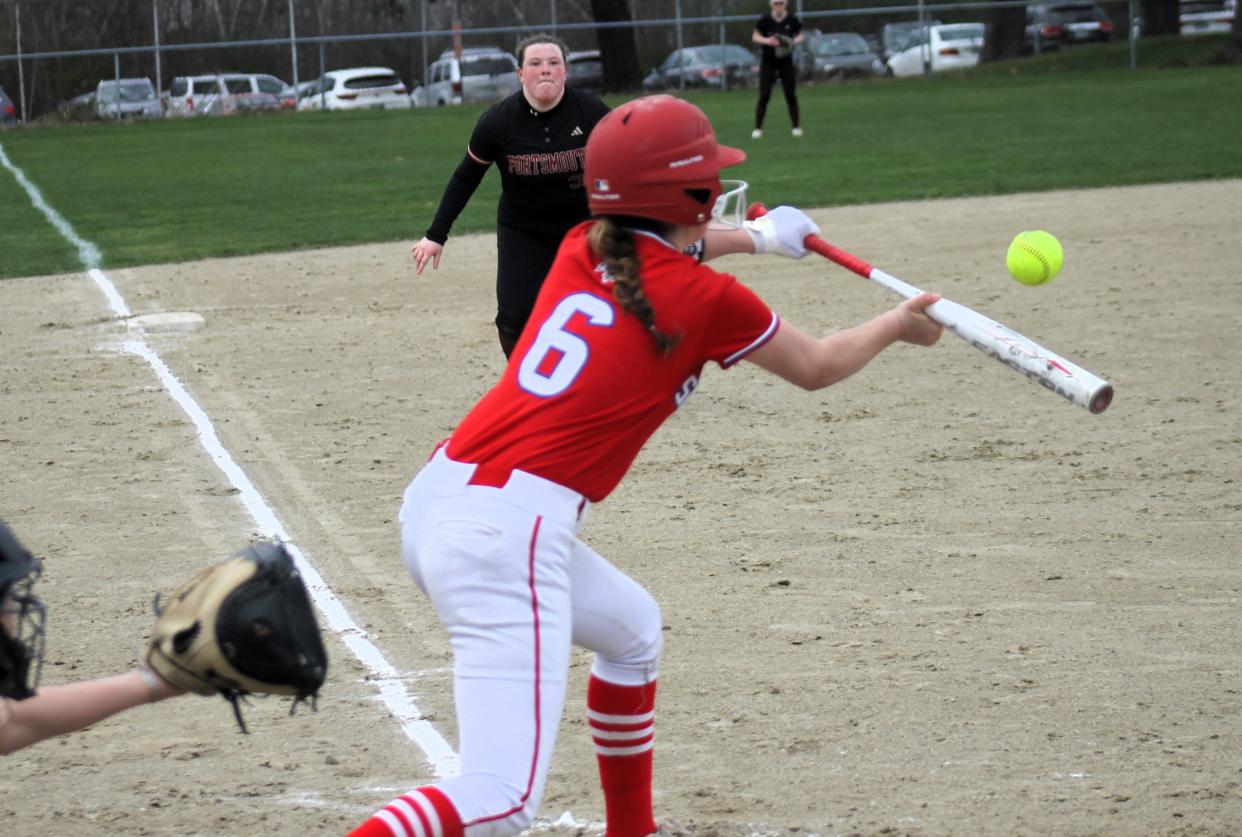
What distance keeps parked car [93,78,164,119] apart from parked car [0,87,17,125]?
5.51 ft

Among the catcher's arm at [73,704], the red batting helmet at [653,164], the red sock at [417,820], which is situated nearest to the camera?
the red sock at [417,820]

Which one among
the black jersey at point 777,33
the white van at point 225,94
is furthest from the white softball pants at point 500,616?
the white van at point 225,94

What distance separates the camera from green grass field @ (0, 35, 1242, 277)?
53.4 ft

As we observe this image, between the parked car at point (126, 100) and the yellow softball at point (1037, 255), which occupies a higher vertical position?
the parked car at point (126, 100)

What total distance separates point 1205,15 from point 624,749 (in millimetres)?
42770

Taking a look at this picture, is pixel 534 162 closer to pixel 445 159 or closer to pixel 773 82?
pixel 445 159

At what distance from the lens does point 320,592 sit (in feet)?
19.6

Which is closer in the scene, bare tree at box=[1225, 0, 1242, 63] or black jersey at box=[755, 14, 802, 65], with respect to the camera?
black jersey at box=[755, 14, 802, 65]

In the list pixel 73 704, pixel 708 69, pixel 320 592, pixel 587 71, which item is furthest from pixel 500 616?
pixel 587 71

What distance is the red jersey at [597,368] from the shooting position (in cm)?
328

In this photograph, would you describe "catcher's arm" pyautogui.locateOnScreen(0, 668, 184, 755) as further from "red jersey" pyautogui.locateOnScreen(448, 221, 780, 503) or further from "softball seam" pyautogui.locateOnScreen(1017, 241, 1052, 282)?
"softball seam" pyautogui.locateOnScreen(1017, 241, 1052, 282)

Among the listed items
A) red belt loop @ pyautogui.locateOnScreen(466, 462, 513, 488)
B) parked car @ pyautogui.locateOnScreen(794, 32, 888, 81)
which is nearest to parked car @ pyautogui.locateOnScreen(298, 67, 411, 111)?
parked car @ pyautogui.locateOnScreen(794, 32, 888, 81)

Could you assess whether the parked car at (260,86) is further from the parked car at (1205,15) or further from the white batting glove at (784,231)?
the white batting glove at (784,231)

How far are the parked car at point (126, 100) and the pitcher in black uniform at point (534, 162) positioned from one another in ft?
93.2
